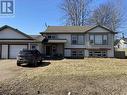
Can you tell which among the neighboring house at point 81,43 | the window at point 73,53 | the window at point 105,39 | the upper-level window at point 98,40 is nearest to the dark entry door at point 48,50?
the neighboring house at point 81,43

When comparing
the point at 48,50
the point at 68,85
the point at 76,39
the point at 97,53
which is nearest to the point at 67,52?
the point at 76,39

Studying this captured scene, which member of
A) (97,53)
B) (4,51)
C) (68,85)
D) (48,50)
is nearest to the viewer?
(68,85)

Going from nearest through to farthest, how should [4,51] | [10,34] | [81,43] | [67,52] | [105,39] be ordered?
[4,51], [10,34], [105,39], [81,43], [67,52]

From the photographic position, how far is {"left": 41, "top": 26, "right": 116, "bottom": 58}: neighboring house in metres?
39.5

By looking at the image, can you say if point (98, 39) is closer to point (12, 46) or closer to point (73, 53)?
point (73, 53)

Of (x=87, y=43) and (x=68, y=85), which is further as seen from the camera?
(x=87, y=43)

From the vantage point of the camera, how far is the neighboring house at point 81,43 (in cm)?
3947

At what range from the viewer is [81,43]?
3997 centimetres

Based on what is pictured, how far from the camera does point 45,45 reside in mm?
40312

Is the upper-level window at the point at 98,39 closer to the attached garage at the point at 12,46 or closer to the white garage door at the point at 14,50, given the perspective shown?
the attached garage at the point at 12,46

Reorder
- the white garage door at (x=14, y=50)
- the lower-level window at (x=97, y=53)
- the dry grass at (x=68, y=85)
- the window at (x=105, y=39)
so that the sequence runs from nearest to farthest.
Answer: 1. the dry grass at (x=68, y=85)
2. the white garage door at (x=14, y=50)
3. the window at (x=105, y=39)
4. the lower-level window at (x=97, y=53)

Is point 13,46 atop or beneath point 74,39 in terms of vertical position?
beneath

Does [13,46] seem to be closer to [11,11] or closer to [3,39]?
[3,39]

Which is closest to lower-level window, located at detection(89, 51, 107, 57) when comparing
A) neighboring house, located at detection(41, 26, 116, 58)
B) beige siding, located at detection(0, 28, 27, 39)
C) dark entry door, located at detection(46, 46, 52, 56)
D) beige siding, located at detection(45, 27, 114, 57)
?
neighboring house, located at detection(41, 26, 116, 58)
